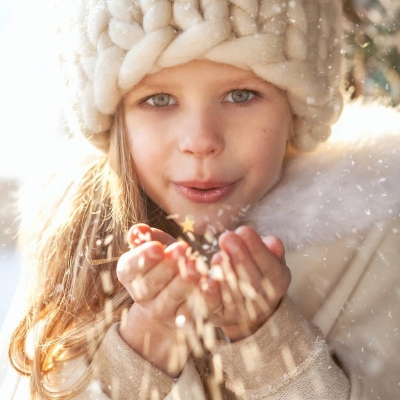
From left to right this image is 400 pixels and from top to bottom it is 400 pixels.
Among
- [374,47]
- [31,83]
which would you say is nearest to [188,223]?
[374,47]

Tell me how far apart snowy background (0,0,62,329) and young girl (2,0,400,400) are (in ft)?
2.89

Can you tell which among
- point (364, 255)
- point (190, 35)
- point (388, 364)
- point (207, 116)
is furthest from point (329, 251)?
point (190, 35)

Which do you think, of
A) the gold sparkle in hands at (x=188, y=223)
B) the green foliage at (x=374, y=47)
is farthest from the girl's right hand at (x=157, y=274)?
the green foliage at (x=374, y=47)

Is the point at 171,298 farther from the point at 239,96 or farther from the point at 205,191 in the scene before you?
the point at 239,96

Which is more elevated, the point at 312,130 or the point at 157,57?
the point at 157,57

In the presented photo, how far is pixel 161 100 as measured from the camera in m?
1.12

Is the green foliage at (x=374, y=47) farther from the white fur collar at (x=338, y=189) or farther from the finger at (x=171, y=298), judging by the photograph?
the finger at (x=171, y=298)

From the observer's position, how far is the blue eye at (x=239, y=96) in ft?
3.60

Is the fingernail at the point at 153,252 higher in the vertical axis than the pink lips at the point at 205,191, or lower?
higher

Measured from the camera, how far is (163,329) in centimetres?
101

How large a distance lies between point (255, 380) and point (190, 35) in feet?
1.74

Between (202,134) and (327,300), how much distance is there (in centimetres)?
35

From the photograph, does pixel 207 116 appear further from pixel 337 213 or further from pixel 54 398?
pixel 54 398

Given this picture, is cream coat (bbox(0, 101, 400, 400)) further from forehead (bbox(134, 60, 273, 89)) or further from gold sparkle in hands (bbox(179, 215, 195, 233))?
forehead (bbox(134, 60, 273, 89))
